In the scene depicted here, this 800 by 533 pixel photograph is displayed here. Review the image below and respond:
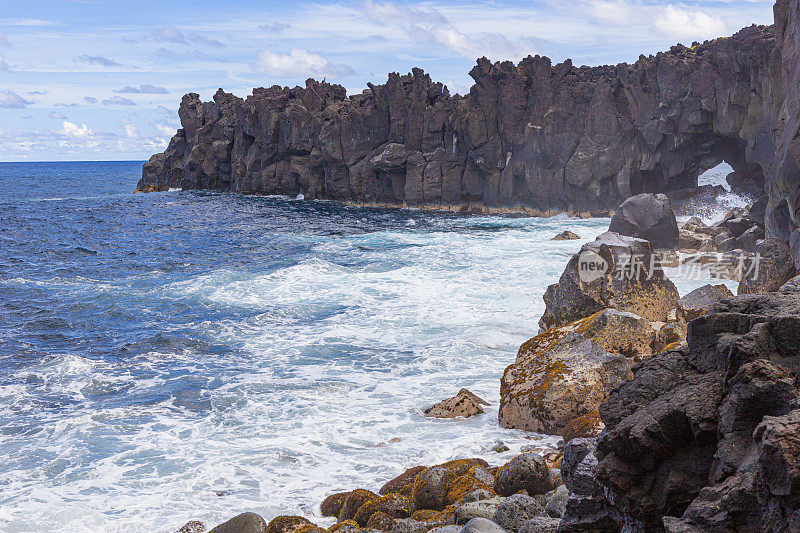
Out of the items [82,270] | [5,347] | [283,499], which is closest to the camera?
[283,499]

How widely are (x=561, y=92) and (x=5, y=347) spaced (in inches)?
2093

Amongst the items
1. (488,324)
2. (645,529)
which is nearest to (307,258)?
(488,324)

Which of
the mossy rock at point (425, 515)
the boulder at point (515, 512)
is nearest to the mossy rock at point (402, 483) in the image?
the mossy rock at point (425, 515)

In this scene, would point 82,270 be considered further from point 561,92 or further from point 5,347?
point 561,92

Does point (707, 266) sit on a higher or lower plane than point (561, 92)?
lower

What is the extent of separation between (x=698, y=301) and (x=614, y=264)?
7.38 ft

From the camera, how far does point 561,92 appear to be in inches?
2398

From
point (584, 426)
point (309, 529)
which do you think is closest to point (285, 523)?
point (309, 529)

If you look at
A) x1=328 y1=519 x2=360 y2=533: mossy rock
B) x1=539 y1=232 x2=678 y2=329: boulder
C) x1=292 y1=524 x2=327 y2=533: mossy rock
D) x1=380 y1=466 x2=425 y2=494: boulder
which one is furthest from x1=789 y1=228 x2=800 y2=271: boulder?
x1=292 y1=524 x2=327 y2=533: mossy rock

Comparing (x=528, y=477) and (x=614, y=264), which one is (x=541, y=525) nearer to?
(x=528, y=477)

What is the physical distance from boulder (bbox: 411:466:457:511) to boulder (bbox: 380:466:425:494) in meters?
0.48

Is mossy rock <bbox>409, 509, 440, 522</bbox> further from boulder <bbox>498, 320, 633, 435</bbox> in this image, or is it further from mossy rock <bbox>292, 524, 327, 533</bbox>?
boulder <bbox>498, 320, 633, 435</bbox>

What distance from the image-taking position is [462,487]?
9.38 metres

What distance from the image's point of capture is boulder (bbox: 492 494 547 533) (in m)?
7.66
